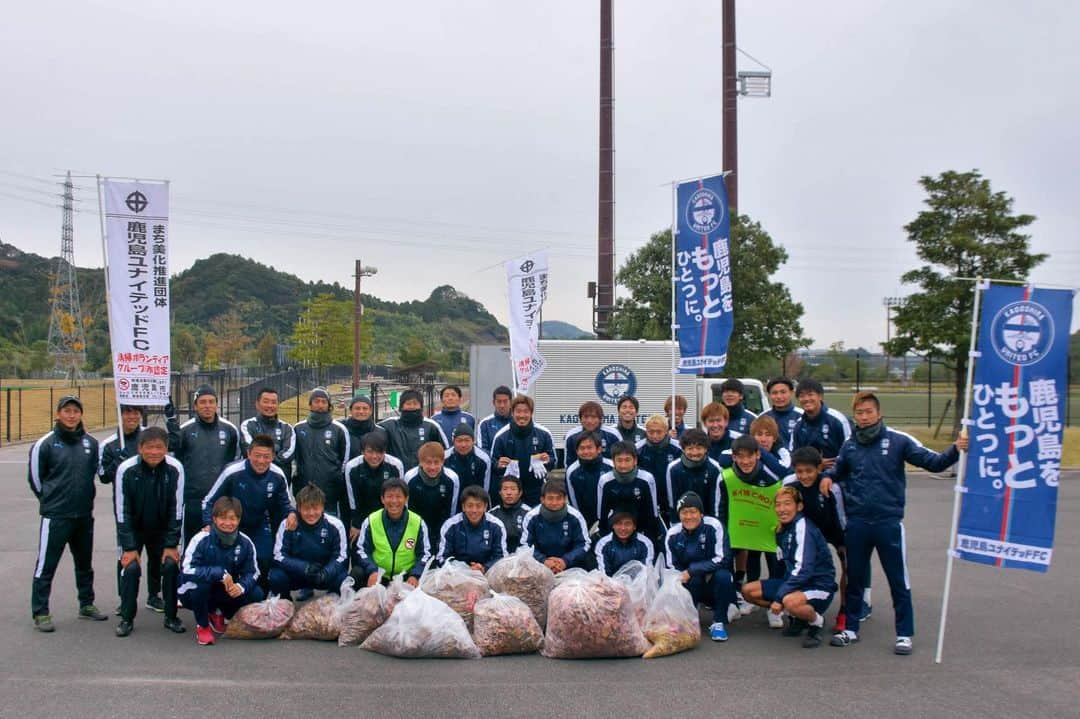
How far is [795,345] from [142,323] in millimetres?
18270

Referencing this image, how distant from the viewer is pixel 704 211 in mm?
10125

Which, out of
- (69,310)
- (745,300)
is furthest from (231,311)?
(745,300)

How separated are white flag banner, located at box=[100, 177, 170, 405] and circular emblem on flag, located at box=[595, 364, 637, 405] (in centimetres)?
1008

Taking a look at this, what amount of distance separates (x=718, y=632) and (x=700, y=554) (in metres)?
0.63

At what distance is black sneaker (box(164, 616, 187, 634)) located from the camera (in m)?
6.81

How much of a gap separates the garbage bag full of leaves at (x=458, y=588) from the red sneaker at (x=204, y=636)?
1592 millimetres

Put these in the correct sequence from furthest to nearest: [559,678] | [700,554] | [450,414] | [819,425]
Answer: [450,414] < [819,425] < [700,554] < [559,678]

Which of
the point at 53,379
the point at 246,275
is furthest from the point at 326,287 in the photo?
the point at 53,379

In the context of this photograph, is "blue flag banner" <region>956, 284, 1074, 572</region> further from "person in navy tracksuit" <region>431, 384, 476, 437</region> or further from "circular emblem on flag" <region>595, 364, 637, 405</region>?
"circular emblem on flag" <region>595, 364, 637, 405</region>

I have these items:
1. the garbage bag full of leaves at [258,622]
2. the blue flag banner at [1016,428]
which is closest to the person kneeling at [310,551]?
the garbage bag full of leaves at [258,622]

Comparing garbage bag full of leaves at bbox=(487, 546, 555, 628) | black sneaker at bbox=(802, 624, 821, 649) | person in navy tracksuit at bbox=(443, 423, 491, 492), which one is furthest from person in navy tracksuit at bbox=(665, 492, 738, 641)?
person in navy tracksuit at bbox=(443, 423, 491, 492)

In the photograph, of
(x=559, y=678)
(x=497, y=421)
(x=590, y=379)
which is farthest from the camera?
(x=590, y=379)

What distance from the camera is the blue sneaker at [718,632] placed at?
21.9ft

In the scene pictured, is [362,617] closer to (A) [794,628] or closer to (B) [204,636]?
(B) [204,636]
